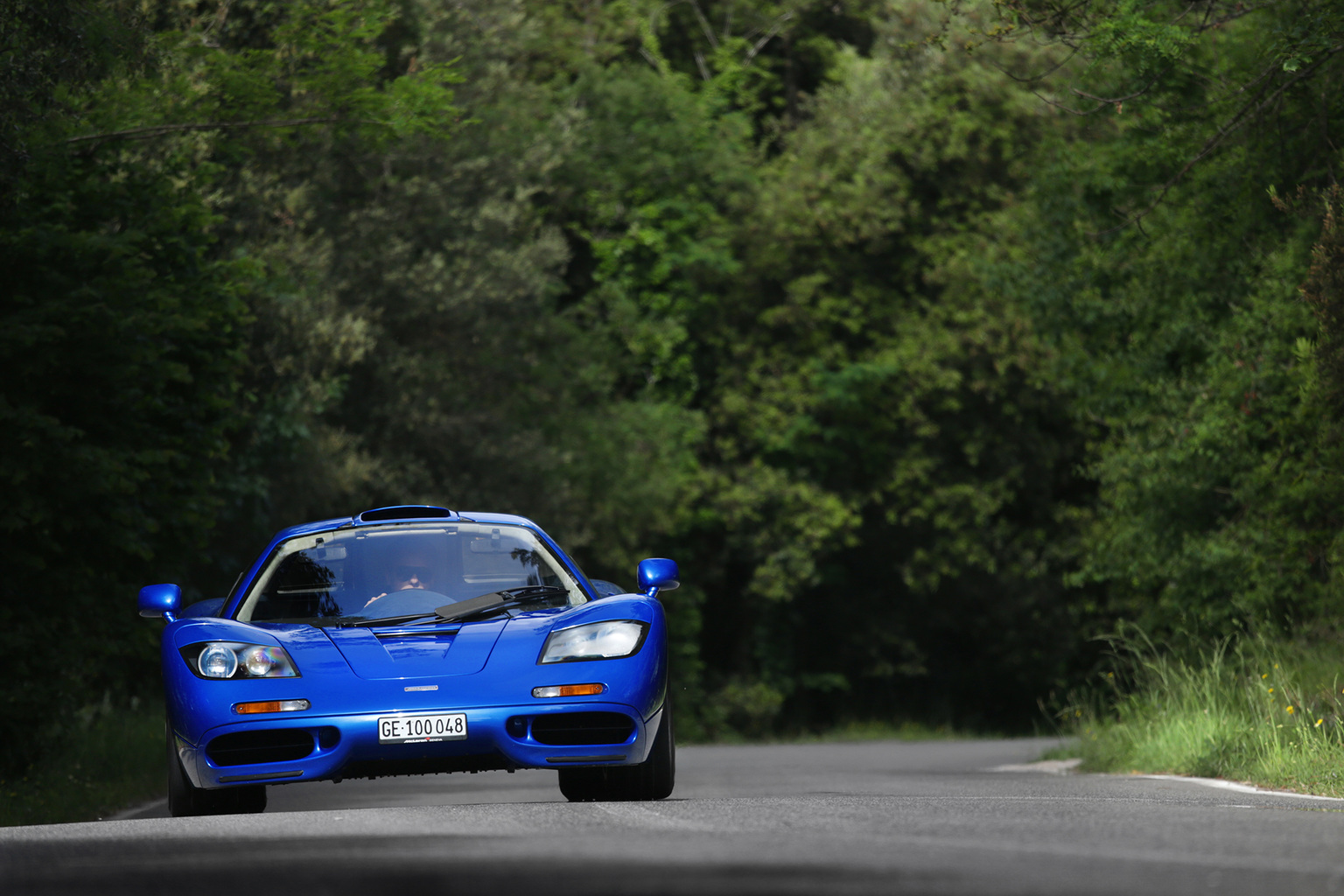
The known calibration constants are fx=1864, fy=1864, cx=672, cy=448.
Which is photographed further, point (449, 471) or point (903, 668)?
point (903, 668)

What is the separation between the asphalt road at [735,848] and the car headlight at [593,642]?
70 cm

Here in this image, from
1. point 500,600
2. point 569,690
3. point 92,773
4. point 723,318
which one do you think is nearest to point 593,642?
point 569,690

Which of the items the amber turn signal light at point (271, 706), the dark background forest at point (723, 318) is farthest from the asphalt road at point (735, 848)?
the dark background forest at point (723, 318)

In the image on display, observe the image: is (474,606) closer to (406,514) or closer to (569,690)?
(569,690)

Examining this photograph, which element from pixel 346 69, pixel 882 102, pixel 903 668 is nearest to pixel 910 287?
pixel 882 102

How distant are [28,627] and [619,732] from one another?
852 cm

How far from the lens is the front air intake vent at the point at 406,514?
10320 millimetres

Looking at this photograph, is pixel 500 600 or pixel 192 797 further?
pixel 500 600

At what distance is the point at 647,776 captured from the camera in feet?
29.9

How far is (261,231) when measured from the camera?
85.4 feet

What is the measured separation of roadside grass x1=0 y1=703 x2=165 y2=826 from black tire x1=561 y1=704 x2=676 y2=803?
18.5 feet

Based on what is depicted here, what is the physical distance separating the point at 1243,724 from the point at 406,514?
246 inches

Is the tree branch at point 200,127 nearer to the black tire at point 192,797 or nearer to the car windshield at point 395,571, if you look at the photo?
the car windshield at point 395,571

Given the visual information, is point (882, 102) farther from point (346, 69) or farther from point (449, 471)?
point (346, 69)
